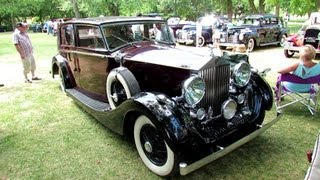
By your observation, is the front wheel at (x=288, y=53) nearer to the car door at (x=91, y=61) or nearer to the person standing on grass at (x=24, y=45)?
the car door at (x=91, y=61)

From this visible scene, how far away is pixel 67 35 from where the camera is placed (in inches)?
220

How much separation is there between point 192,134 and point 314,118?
8.79 feet

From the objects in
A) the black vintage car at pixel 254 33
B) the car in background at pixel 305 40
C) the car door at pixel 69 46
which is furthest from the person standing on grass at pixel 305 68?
the black vintage car at pixel 254 33

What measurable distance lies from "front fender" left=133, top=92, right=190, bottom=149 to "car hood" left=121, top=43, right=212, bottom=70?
49 centimetres

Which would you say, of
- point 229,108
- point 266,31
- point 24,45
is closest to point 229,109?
point 229,108

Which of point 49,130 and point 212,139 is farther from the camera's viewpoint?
point 49,130

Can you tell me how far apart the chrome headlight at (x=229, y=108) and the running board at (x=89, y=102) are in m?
1.62

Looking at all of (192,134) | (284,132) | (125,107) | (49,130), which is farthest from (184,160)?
(49,130)

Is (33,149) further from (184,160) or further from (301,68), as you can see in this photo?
(301,68)

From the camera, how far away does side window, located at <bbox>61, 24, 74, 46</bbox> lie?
533cm

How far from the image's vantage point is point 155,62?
3650 mm

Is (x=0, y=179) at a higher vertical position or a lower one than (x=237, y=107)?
lower

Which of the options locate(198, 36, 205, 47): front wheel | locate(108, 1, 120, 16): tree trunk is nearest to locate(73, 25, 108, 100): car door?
locate(198, 36, 205, 47): front wheel

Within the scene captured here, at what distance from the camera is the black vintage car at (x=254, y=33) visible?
41.8 ft
